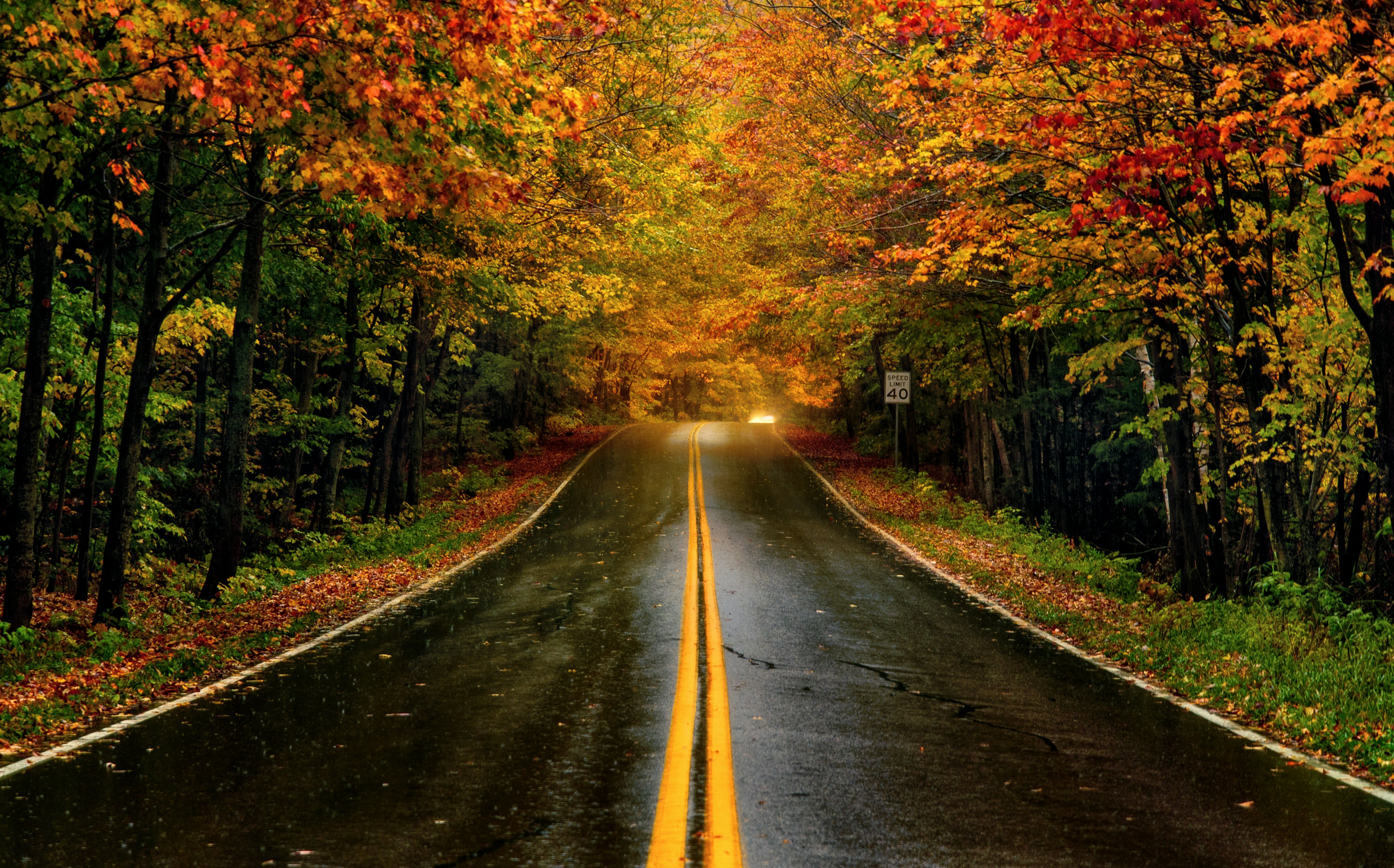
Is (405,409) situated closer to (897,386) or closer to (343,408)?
(343,408)

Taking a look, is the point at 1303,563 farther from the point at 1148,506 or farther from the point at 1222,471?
the point at 1148,506

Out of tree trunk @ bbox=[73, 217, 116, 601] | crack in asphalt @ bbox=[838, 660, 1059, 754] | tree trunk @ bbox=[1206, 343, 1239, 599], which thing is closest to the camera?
crack in asphalt @ bbox=[838, 660, 1059, 754]

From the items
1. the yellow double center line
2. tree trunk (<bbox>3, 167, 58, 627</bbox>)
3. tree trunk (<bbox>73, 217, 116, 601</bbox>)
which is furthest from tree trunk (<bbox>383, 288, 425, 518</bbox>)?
the yellow double center line

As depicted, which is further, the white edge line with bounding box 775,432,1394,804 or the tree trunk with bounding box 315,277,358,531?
the tree trunk with bounding box 315,277,358,531

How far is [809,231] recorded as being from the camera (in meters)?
20.3

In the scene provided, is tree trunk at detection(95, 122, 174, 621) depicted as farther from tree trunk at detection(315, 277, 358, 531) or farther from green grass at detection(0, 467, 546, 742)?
tree trunk at detection(315, 277, 358, 531)

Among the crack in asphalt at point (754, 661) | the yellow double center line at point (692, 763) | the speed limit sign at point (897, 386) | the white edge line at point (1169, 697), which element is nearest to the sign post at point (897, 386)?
the speed limit sign at point (897, 386)

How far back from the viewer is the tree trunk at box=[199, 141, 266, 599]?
13492 mm

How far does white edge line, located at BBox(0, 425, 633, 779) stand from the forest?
2.86 m

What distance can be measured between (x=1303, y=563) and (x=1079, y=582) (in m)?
3.59

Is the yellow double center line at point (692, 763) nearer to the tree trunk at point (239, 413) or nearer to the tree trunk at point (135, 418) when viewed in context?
the tree trunk at point (239, 413)

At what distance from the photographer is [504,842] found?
170 inches

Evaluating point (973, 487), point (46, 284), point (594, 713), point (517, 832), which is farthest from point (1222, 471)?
point (973, 487)

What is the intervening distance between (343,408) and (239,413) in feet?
27.8
